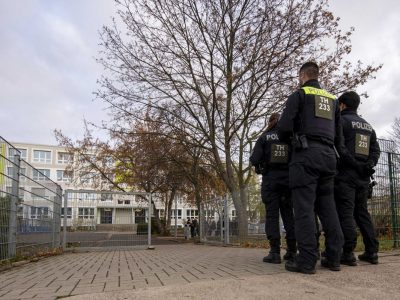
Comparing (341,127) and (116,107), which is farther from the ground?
(116,107)

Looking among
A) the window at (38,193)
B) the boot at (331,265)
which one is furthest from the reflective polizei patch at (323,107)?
the window at (38,193)

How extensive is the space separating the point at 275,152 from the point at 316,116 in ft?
3.50

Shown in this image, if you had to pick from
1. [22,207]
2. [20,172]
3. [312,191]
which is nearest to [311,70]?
[312,191]

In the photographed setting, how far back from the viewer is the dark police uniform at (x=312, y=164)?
14.9 feet

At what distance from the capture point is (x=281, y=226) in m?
8.50

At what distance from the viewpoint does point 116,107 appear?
60.3 ft

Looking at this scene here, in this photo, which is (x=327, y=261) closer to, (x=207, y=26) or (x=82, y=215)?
(x=82, y=215)

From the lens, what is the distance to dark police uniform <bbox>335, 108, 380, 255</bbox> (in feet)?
17.3

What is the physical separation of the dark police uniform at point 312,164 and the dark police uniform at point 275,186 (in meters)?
0.77

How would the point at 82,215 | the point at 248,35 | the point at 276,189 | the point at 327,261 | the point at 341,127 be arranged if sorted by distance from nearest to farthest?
the point at 327,261
the point at 341,127
the point at 276,189
the point at 82,215
the point at 248,35

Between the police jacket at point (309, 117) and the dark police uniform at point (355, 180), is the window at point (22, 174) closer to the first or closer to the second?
the police jacket at point (309, 117)

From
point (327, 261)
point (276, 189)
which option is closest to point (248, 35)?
point (276, 189)

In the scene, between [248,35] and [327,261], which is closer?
[327,261]

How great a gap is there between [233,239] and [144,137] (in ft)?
25.0
